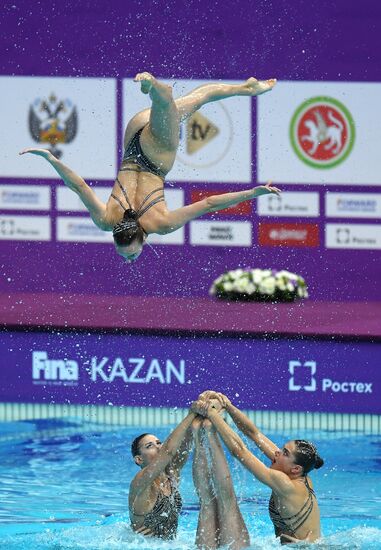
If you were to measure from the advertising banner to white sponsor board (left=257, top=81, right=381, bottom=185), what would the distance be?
8.32 feet

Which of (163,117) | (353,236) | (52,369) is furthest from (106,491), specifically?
(353,236)

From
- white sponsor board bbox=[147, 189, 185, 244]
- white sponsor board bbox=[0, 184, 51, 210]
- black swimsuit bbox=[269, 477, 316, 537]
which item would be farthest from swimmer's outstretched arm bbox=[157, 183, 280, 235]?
white sponsor board bbox=[0, 184, 51, 210]

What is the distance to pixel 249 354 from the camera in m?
9.75

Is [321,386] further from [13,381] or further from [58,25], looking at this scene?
[58,25]

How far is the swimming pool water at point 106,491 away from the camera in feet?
24.9

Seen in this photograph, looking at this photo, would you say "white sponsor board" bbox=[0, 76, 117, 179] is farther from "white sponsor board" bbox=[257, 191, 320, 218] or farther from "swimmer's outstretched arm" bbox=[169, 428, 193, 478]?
"swimmer's outstretched arm" bbox=[169, 428, 193, 478]

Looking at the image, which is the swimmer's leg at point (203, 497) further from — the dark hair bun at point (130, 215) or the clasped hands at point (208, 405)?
the dark hair bun at point (130, 215)

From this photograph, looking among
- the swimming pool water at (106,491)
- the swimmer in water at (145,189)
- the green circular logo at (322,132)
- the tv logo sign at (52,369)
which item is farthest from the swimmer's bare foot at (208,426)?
the green circular logo at (322,132)

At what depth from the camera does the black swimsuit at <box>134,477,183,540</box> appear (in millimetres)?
6988

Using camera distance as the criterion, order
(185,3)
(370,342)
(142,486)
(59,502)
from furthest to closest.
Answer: (185,3) → (370,342) → (59,502) → (142,486)

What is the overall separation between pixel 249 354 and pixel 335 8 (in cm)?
360

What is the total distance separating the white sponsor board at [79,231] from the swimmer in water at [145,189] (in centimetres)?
427

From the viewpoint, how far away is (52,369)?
9.95 metres

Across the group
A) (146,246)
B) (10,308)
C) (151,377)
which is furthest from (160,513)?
(146,246)
